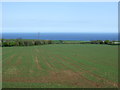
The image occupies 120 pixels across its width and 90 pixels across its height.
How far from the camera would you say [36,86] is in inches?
317

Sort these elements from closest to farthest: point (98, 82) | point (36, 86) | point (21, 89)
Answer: point (21, 89), point (36, 86), point (98, 82)

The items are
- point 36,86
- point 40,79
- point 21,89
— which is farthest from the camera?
point 40,79

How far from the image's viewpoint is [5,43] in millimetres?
41094

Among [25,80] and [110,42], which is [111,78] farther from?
[110,42]

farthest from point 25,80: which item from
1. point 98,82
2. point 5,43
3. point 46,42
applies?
point 46,42

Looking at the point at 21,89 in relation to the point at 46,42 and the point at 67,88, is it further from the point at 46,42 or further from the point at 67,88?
the point at 46,42

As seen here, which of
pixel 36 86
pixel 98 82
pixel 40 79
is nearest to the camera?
pixel 36 86

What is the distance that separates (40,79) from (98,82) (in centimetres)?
333

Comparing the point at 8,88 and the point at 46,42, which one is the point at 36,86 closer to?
the point at 8,88

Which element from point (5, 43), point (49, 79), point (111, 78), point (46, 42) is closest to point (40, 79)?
point (49, 79)

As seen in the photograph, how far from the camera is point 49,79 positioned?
9539 mm

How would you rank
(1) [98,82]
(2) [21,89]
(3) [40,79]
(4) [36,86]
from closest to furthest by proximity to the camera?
(2) [21,89] → (4) [36,86] → (1) [98,82] → (3) [40,79]

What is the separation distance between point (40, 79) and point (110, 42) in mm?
38680

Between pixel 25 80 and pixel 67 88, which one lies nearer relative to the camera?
pixel 67 88
